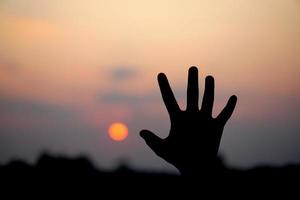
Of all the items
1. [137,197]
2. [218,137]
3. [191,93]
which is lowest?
[137,197]

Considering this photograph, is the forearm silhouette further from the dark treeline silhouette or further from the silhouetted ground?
the dark treeline silhouette

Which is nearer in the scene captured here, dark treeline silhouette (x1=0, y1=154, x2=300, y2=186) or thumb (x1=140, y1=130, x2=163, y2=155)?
thumb (x1=140, y1=130, x2=163, y2=155)

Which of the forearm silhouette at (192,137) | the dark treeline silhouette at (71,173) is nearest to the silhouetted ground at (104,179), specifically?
the dark treeline silhouette at (71,173)

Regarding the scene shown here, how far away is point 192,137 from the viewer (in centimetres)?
382

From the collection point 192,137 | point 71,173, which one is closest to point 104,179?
point 71,173

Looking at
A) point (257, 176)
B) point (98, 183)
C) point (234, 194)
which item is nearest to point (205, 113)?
point (234, 194)

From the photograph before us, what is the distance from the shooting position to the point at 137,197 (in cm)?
1004

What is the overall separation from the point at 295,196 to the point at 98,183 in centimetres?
592

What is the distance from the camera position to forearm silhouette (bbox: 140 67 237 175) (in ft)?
12.2

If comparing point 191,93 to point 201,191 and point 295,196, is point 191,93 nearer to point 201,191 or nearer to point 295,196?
point 201,191

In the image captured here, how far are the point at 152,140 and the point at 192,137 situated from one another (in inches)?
15.7

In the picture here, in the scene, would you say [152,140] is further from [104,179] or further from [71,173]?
[104,179]

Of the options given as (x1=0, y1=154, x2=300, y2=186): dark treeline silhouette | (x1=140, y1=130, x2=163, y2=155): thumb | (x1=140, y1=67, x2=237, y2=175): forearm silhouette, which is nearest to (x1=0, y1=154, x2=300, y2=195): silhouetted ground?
(x1=0, y1=154, x2=300, y2=186): dark treeline silhouette

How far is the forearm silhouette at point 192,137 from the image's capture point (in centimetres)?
Answer: 372
